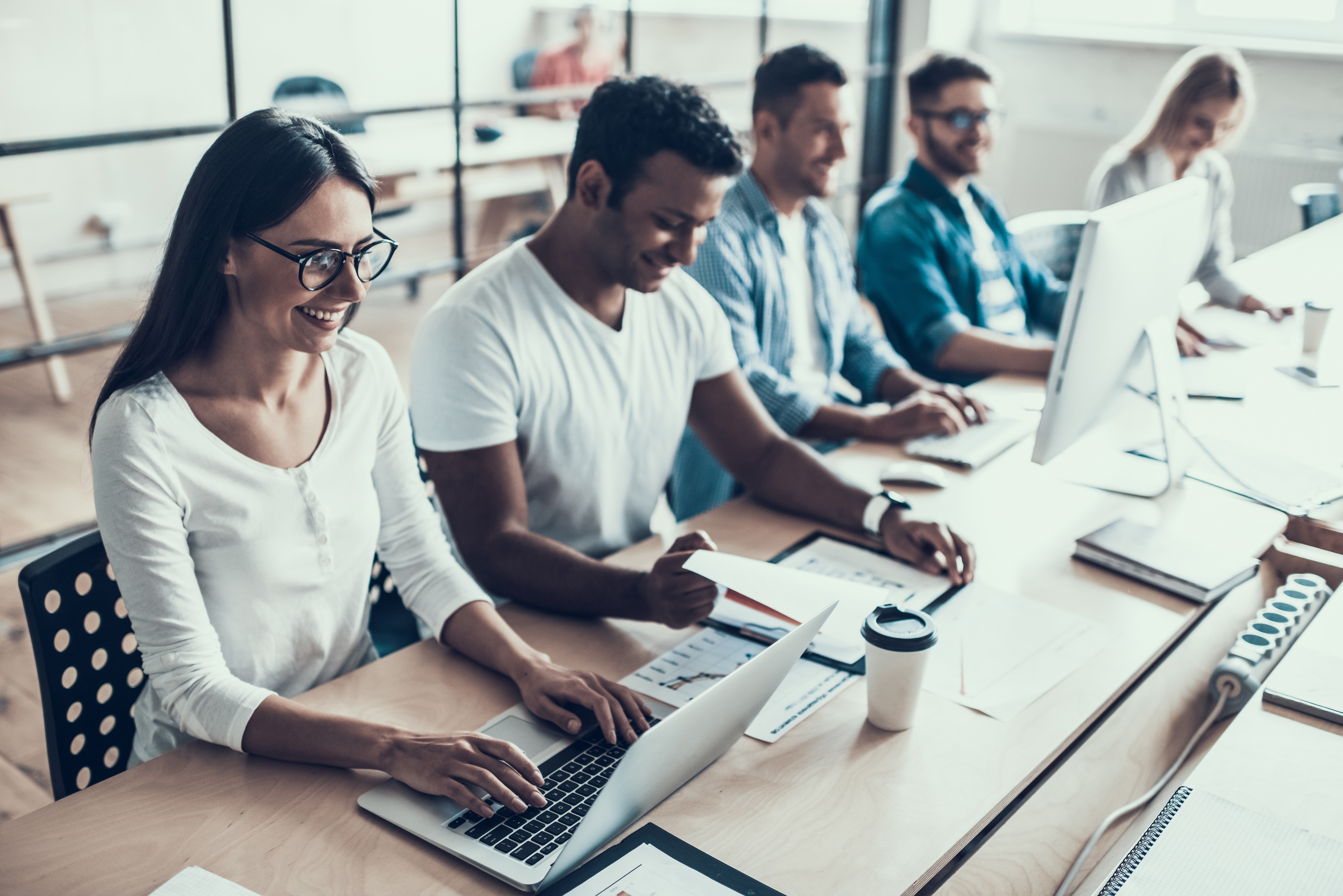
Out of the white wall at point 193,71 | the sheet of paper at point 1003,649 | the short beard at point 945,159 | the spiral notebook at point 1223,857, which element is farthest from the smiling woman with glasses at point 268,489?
the white wall at point 193,71

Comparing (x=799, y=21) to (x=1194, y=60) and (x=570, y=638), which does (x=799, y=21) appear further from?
(x=570, y=638)

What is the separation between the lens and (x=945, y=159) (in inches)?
101

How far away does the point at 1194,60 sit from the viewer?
123 inches

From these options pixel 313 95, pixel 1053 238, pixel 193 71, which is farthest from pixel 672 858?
pixel 193 71

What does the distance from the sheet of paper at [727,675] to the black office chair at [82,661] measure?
1.87ft

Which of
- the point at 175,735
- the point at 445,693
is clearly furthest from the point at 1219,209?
the point at 175,735

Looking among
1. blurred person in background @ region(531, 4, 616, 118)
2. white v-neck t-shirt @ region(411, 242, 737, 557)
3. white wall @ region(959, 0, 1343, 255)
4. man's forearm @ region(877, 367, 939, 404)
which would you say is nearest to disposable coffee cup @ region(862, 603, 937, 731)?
white v-neck t-shirt @ region(411, 242, 737, 557)

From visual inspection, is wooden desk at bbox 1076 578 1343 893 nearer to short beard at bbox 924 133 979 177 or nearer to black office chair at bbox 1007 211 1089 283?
short beard at bbox 924 133 979 177

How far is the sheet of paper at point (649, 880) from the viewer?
913 mm

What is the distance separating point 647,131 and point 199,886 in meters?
1.08

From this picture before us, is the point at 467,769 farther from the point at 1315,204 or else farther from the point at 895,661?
the point at 1315,204

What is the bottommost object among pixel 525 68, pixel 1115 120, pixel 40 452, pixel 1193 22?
pixel 40 452

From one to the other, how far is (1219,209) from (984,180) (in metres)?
2.17

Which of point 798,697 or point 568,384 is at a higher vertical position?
point 568,384
